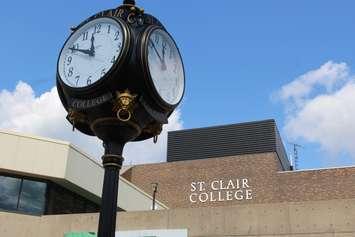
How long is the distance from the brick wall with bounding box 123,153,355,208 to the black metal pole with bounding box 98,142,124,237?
38.7 metres

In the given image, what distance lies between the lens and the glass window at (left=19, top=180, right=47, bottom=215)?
18922 mm

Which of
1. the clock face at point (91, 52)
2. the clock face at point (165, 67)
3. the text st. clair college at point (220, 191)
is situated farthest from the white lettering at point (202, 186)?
the clock face at point (91, 52)

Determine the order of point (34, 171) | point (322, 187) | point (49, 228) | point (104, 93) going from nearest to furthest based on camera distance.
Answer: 1. point (104, 93)
2. point (49, 228)
3. point (34, 171)
4. point (322, 187)

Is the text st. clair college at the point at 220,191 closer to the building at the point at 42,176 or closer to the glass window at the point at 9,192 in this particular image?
the building at the point at 42,176

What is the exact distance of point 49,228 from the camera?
1625cm

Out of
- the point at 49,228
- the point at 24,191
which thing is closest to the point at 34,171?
the point at 24,191

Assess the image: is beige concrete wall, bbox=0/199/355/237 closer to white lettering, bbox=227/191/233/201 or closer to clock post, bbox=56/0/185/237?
clock post, bbox=56/0/185/237

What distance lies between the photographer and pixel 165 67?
4.17 metres

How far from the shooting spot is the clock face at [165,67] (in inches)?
156

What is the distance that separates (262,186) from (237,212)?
2988cm

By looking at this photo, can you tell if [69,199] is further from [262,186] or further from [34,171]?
[262,186]

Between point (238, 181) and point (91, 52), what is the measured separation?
40498 millimetres

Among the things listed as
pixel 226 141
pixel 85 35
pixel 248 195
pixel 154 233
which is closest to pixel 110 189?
pixel 85 35

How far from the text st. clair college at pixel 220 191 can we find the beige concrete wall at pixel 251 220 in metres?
29.0
